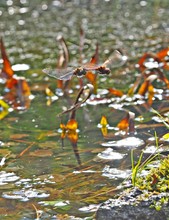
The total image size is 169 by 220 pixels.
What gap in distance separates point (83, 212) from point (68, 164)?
544 millimetres

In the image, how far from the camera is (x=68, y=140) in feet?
9.32

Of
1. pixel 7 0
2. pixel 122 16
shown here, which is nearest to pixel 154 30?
pixel 122 16

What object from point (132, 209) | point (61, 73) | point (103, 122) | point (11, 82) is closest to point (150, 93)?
point (103, 122)

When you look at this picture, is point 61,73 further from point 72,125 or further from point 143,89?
point 143,89

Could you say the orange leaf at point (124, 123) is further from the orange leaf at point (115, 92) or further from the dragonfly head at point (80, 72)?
the orange leaf at point (115, 92)

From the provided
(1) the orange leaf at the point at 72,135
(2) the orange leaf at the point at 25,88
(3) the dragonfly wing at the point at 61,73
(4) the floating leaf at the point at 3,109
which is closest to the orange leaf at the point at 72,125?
(1) the orange leaf at the point at 72,135

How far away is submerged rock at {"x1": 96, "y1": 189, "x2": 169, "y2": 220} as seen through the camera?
1.79m

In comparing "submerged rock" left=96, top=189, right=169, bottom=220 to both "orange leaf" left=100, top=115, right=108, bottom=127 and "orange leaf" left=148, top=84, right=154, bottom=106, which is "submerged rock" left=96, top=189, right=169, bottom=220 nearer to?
"orange leaf" left=100, top=115, right=108, bottom=127

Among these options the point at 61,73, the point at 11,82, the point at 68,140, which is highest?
the point at 61,73

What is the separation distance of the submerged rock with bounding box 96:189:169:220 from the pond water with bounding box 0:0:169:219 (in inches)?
3.7

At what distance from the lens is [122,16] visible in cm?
706

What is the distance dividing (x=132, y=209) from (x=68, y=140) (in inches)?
41.2

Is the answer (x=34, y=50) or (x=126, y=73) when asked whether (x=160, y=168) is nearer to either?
(x=126, y=73)

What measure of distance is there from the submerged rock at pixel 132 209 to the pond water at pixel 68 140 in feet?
0.31
